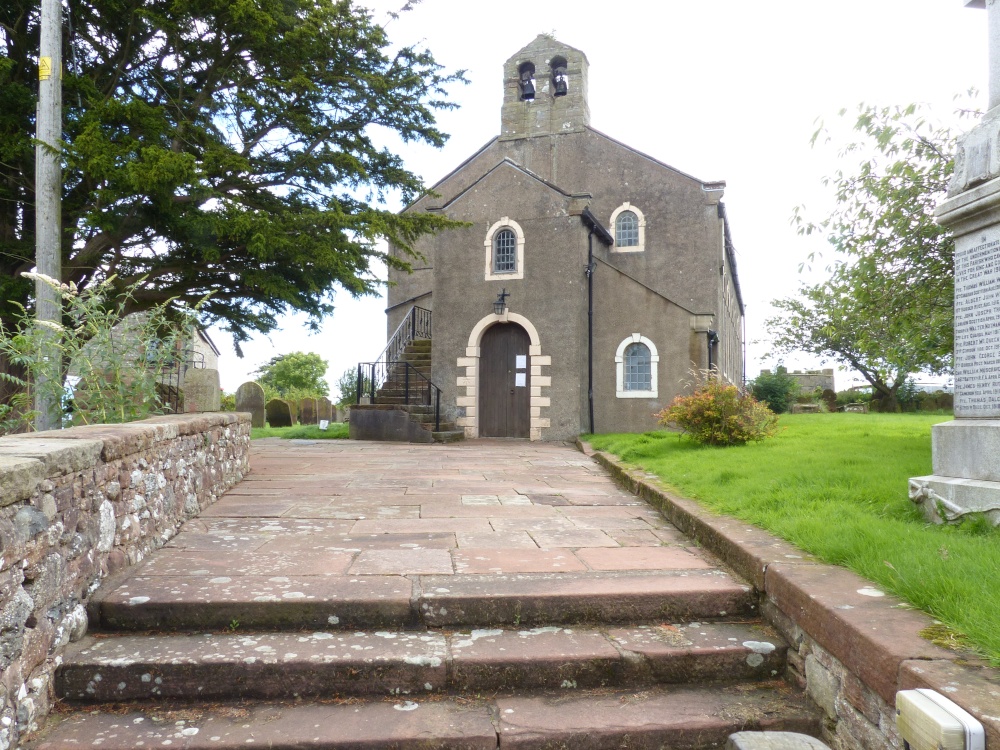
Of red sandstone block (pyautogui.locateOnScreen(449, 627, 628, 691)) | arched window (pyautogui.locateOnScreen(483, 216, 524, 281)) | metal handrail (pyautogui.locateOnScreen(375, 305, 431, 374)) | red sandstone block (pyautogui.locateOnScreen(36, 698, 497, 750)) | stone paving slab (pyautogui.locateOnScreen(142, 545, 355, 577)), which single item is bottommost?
red sandstone block (pyautogui.locateOnScreen(36, 698, 497, 750))

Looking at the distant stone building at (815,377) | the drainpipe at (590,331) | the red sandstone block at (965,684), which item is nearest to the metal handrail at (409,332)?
the drainpipe at (590,331)

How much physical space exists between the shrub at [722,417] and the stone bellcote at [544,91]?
1222 cm

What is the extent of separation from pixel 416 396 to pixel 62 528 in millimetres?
12972

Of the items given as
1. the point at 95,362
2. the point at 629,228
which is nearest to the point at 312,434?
the point at 95,362

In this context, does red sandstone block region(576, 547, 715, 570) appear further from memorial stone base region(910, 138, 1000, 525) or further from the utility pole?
the utility pole

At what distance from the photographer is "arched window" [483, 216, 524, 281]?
50.6 ft

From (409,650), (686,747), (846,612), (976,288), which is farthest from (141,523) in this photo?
(976,288)

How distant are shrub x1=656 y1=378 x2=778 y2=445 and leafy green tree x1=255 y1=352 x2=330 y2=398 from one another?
32709mm

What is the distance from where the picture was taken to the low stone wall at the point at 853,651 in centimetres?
219

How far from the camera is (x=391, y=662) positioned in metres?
3.04

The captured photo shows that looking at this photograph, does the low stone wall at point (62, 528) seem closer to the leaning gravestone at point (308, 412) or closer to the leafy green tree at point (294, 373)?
the leaning gravestone at point (308, 412)

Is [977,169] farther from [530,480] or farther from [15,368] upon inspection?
[15,368]

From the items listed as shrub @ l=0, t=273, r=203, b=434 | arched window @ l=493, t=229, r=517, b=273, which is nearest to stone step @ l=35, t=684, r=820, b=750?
shrub @ l=0, t=273, r=203, b=434

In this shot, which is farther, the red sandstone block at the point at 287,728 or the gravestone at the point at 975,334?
the gravestone at the point at 975,334
